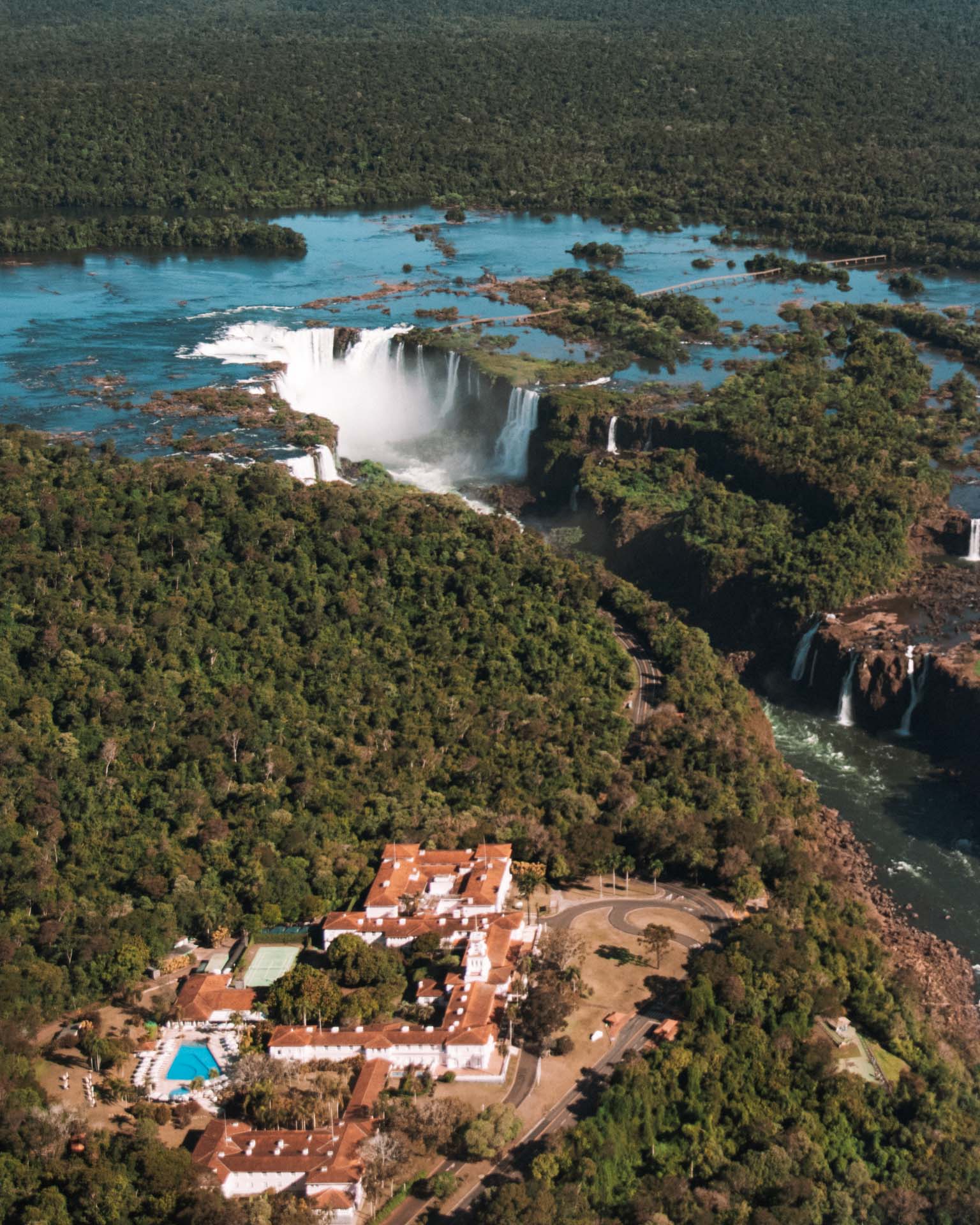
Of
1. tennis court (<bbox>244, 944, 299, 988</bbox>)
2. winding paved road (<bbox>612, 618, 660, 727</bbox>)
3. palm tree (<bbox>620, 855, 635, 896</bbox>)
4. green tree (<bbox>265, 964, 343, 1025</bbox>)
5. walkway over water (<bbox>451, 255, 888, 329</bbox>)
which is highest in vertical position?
walkway over water (<bbox>451, 255, 888, 329</bbox>)

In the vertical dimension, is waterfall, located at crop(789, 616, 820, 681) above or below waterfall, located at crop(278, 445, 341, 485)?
below

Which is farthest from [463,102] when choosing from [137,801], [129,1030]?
[129,1030]

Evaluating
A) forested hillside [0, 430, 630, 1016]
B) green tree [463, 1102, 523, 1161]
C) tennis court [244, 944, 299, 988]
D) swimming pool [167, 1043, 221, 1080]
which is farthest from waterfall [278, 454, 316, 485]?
green tree [463, 1102, 523, 1161]

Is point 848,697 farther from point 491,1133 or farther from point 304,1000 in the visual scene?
point 491,1133

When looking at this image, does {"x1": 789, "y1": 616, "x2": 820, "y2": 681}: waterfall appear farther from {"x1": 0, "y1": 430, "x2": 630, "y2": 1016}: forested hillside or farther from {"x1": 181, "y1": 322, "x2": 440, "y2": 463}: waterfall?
{"x1": 181, "y1": 322, "x2": 440, "y2": 463}: waterfall

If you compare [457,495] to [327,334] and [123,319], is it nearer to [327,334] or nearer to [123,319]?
[327,334]

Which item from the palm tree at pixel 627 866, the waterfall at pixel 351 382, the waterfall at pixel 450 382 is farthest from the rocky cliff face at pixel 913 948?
the waterfall at pixel 450 382

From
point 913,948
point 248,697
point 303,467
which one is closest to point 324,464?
point 303,467
